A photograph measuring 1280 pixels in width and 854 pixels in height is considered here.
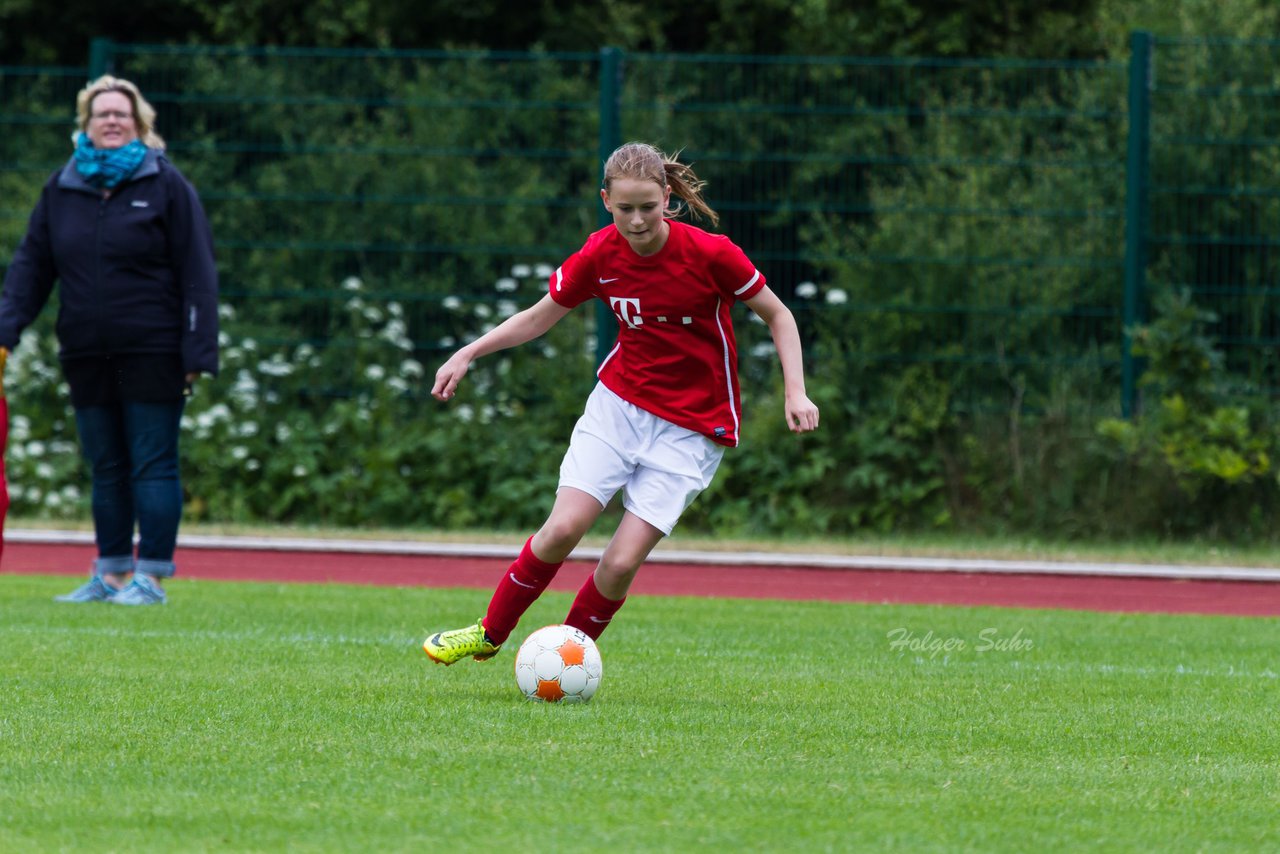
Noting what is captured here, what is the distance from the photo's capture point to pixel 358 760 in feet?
16.0

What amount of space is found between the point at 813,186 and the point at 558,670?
25.6 feet

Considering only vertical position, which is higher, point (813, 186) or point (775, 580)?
point (813, 186)

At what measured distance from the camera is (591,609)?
636 centimetres

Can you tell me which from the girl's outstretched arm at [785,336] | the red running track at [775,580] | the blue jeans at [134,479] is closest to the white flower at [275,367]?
the red running track at [775,580]

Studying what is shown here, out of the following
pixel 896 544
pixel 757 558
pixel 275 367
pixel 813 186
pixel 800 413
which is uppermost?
pixel 813 186

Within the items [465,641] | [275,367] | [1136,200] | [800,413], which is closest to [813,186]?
[1136,200]

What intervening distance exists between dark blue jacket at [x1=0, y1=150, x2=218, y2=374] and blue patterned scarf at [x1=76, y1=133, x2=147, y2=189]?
58 mm

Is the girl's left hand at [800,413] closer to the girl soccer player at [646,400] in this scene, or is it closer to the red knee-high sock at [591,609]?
the girl soccer player at [646,400]

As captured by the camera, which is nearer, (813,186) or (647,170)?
(647,170)

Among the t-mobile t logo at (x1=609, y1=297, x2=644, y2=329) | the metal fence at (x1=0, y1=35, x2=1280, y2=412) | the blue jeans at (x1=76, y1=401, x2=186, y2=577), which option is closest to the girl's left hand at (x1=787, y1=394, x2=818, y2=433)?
the t-mobile t logo at (x1=609, y1=297, x2=644, y2=329)

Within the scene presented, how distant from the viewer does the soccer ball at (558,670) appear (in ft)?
19.4

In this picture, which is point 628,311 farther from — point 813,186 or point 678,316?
point 813,186

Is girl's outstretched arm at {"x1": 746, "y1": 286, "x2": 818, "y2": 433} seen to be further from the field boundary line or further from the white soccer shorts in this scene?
the field boundary line

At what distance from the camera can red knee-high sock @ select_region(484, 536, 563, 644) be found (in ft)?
20.4
